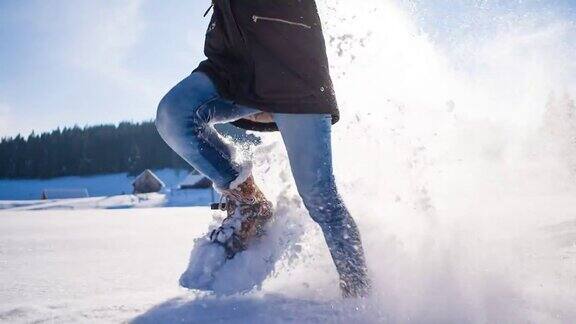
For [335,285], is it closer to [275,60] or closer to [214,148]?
[214,148]

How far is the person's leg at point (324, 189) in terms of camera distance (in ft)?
6.21

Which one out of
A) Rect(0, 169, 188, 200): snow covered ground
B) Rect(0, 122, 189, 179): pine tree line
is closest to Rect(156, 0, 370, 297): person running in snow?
Rect(0, 169, 188, 200): snow covered ground

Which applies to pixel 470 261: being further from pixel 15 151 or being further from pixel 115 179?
pixel 15 151

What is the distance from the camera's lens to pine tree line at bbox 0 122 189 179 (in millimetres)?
75750

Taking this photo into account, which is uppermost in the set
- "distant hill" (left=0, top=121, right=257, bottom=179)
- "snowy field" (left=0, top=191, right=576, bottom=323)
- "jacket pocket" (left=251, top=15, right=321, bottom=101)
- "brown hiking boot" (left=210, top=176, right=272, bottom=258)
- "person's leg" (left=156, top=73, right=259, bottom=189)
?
"distant hill" (left=0, top=121, right=257, bottom=179)

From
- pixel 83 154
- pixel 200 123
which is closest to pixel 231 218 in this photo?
pixel 200 123

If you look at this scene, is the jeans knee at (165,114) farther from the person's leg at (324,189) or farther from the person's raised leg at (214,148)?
the person's leg at (324,189)

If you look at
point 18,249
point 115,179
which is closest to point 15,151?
point 115,179

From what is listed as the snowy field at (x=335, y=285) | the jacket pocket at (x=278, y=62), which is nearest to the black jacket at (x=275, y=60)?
the jacket pocket at (x=278, y=62)

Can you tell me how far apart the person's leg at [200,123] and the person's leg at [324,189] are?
30cm

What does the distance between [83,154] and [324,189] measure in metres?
82.7

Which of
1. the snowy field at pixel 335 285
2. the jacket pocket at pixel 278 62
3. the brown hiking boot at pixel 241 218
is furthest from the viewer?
the brown hiking boot at pixel 241 218

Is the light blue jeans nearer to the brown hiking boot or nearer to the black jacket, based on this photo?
the black jacket

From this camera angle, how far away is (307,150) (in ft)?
6.22
